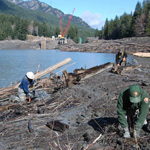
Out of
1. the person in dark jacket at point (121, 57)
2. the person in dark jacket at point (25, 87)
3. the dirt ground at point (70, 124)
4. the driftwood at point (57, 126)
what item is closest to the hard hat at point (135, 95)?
the dirt ground at point (70, 124)

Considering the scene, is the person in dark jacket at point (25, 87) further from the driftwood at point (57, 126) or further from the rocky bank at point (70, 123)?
the driftwood at point (57, 126)

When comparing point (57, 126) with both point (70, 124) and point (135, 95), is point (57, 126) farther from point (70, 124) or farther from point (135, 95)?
point (135, 95)

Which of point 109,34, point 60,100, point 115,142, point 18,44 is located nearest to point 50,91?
point 60,100

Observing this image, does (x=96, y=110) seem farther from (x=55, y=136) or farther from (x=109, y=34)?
(x=109, y=34)

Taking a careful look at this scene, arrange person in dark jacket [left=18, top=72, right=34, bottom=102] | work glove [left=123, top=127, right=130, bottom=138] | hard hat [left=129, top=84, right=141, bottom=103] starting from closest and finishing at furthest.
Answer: hard hat [left=129, top=84, right=141, bottom=103], work glove [left=123, top=127, right=130, bottom=138], person in dark jacket [left=18, top=72, right=34, bottom=102]

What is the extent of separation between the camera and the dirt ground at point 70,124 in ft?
15.9

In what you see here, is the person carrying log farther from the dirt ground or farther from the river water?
the river water

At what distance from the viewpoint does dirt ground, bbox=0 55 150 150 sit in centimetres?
484

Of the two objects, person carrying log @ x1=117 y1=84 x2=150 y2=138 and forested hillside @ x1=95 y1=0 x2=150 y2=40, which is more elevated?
forested hillside @ x1=95 y1=0 x2=150 y2=40

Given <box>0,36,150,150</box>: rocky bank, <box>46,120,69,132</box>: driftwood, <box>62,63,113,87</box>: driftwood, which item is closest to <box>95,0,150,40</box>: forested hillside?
<box>62,63,113,87</box>: driftwood

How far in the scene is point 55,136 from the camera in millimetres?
5395

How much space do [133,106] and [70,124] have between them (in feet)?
7.50

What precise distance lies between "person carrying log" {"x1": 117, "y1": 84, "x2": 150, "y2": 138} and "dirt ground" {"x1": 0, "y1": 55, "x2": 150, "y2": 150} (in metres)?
0.34

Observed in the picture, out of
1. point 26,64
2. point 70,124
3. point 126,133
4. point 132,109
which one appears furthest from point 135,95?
point 26,64
